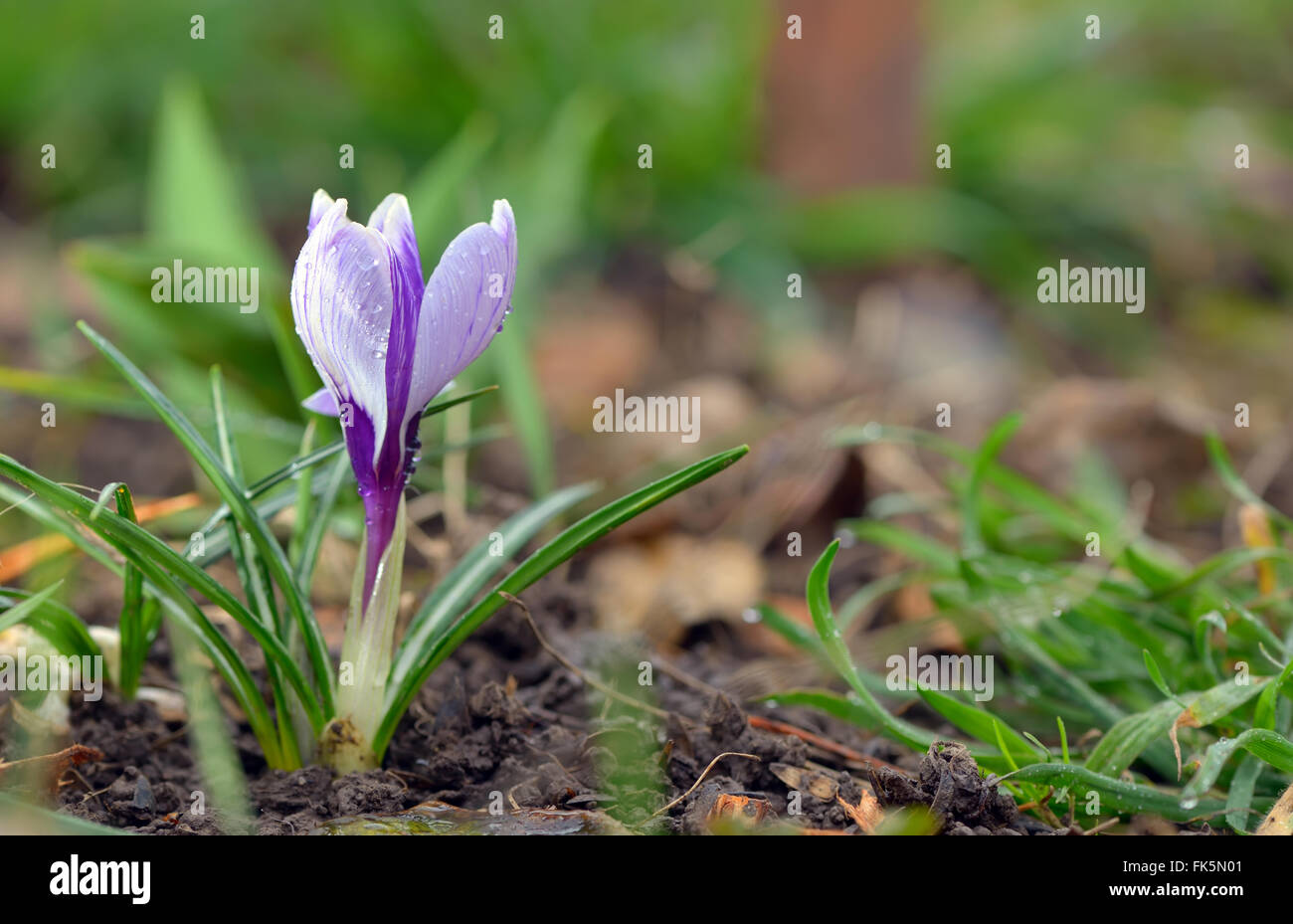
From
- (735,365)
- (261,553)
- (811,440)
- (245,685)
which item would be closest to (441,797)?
(245,685)

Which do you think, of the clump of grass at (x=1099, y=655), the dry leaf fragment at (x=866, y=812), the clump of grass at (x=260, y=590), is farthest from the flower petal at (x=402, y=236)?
the dry leaf fragment at (x=866, y=812)

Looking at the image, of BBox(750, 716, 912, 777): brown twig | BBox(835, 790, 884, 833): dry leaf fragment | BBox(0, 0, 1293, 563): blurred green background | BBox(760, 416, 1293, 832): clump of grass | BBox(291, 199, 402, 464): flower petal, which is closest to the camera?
BBox(291, 199, 402, 464): flower petal

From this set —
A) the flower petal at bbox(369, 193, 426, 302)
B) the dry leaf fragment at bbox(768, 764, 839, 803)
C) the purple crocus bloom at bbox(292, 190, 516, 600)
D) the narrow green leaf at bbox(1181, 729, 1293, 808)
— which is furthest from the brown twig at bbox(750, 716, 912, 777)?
the flower petal at bbox(369, 193, 426, 302)

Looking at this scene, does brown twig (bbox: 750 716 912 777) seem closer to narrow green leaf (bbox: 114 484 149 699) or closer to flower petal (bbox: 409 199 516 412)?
flower petal (bbox: 409 199 516 412)

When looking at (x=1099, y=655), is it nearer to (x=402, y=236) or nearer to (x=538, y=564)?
(x=538, y=564)

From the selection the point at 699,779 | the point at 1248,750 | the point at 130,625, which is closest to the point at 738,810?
the point at 699,779
